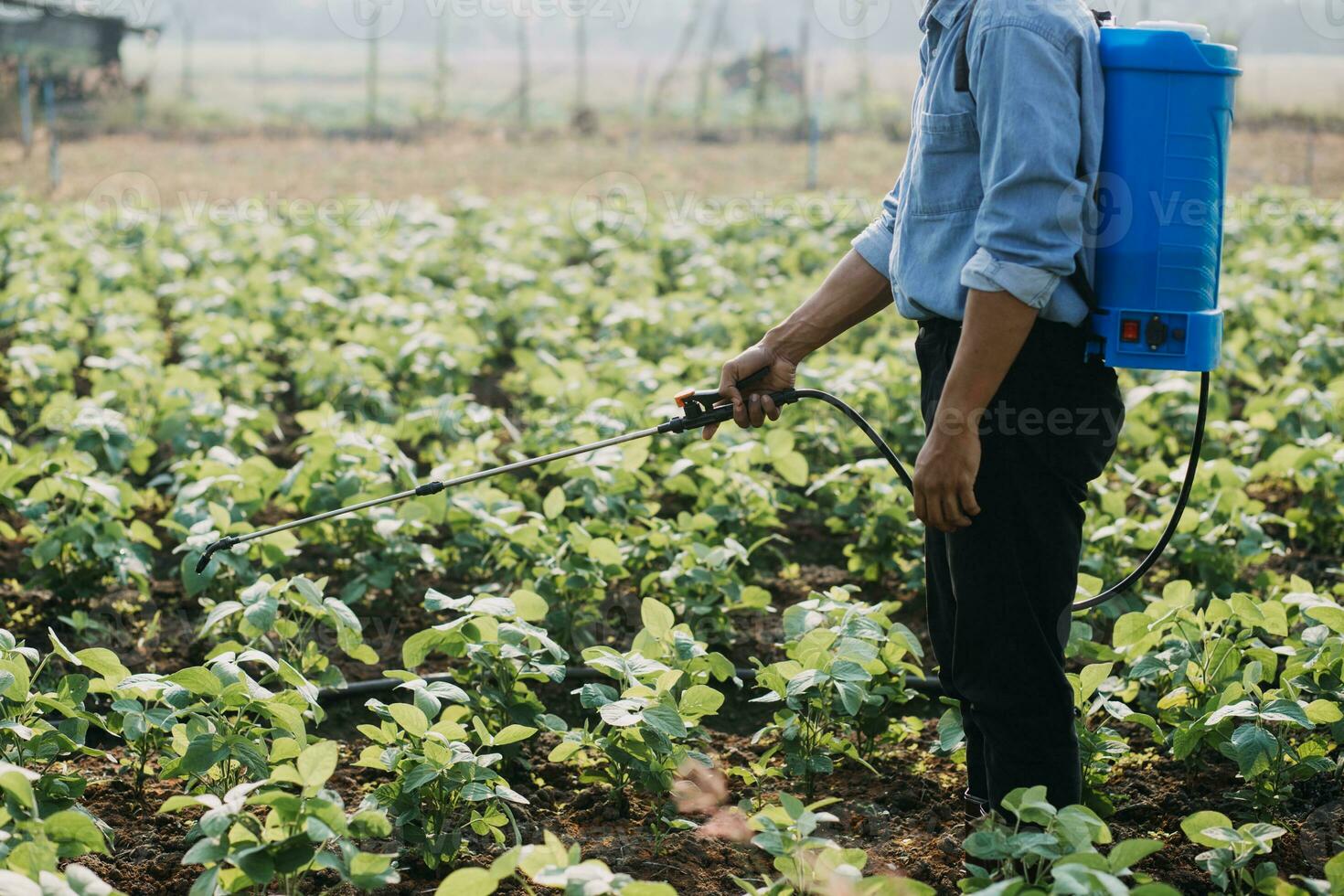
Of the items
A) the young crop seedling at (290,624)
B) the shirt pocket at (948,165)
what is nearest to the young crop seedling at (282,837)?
the young crop seedling at (290,624)

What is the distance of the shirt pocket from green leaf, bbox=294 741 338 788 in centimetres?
124

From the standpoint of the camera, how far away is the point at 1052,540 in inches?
82.4

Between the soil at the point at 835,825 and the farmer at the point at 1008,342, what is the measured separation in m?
0.34

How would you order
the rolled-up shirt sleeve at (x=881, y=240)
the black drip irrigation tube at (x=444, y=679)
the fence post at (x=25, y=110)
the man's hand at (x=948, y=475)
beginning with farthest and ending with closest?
the fence post at (x=25, y=110)
the black drip irrigation tube at (x=444, y=679)
the rolled-up shirt sleeve at (x=881, y=240)
the man's hand at (x=948, y=475)

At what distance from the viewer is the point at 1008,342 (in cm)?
194

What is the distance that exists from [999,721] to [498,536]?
1593mm

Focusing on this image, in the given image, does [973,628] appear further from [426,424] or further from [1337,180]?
[1337,180]

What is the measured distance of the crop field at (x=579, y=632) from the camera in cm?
216

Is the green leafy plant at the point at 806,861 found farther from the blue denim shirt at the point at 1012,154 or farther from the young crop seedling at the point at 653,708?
the blue denim shirt at the point at 1012,154

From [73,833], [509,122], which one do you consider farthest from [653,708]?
[509,122]

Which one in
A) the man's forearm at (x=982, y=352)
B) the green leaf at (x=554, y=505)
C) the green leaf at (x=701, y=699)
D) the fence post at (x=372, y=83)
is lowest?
the green leaf at (x=701, y=699)

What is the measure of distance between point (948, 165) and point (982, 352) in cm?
32

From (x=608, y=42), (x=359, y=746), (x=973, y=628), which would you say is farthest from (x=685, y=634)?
(x=608, y=42)

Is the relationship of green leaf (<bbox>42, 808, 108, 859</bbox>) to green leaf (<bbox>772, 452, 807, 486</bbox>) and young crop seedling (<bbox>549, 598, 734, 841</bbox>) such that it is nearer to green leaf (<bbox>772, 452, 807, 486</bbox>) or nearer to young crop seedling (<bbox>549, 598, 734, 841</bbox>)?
young crop seedling (<bbox>549, 598, 734, 841</bbox>)
